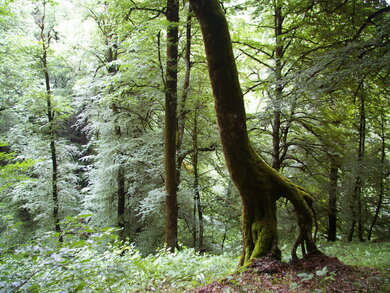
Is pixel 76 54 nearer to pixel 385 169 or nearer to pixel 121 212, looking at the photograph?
pixel 121 212

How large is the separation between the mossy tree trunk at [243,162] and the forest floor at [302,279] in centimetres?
28

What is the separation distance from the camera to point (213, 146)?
9945 mm

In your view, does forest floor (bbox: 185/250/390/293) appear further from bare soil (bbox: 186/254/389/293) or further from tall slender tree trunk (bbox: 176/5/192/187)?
tall slender tree trunk (bbox: 176/5/192/187)

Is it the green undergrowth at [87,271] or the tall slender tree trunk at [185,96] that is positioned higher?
the tall slender tree trunk at [185,96]

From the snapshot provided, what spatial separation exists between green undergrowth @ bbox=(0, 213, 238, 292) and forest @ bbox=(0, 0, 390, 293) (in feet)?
0.08

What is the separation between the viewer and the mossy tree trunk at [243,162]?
11.8 feet

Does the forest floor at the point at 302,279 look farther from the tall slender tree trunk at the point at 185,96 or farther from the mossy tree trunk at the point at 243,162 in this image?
the tall slender tree trunk at the point at 185,96

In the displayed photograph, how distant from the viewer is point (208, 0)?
11.4 ft

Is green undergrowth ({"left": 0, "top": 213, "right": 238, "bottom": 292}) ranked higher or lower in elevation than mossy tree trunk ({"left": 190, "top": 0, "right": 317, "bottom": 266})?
lower

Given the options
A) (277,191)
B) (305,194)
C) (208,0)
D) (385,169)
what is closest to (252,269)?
(277,191)

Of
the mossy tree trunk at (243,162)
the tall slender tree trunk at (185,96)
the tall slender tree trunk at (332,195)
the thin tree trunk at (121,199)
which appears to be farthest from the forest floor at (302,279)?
the thin tree trunk at (121,199)

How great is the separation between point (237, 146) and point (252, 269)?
1.79 metres

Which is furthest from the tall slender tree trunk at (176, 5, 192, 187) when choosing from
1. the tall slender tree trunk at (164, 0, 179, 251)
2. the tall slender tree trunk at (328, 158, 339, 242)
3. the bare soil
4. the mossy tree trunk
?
the bare soil

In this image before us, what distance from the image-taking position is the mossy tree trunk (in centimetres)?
359
